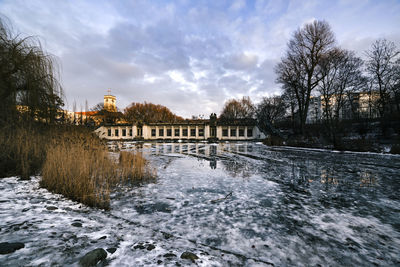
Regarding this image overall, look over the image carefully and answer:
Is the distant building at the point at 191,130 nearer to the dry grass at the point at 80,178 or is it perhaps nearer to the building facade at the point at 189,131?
the building facade at the point at 189,131

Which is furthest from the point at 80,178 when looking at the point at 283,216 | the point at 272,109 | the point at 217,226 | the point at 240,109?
the point at 240,109

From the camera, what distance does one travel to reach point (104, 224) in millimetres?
2572

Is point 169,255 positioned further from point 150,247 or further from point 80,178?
point 80,178

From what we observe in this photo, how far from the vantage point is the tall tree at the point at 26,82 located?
5.83 metres

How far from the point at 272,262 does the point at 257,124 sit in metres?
40.9

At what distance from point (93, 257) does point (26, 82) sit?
7.67m

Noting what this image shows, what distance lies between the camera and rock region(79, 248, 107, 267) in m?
1.59

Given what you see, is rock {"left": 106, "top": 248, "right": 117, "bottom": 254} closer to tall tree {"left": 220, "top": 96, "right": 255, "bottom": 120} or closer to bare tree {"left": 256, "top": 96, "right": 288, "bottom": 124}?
bare tree {"left": 256, "top": 96, "right": 288, "bottom": 124}

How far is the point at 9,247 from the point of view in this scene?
1.70 meters

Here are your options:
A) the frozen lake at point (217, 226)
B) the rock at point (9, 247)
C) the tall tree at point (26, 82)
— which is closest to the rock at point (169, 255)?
the frozen lake at point (217, 226)

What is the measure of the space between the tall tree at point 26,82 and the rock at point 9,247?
6.35 metres

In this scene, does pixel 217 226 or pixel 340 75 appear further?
pixel 340 75

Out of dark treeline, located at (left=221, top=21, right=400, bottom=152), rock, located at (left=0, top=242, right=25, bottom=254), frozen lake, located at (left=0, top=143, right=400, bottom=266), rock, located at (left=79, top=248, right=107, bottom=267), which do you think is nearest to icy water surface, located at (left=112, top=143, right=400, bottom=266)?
frozen lake, located at (left=0, top=143, right=400, bottom=266)

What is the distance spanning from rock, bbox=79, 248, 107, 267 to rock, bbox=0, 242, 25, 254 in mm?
704
